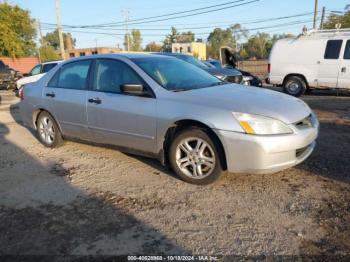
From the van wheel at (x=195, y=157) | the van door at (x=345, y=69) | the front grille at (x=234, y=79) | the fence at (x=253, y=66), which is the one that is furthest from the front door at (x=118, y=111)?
the fence at (x=253, y=66)

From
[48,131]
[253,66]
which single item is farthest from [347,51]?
[253,66]

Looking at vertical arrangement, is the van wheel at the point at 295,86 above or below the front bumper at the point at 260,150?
below

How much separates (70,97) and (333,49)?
970 cm

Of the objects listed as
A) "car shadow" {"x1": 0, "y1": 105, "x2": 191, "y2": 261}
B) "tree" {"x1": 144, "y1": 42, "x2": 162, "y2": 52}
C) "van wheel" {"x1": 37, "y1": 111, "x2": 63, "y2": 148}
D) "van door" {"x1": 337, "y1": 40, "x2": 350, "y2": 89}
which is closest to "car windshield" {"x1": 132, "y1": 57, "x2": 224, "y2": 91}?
"car shadow" {"x1": 0, "y1": 105, "x2": 191, "y2": 261}

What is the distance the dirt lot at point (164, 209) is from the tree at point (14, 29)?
110ft

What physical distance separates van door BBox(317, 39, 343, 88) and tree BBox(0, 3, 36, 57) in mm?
31343

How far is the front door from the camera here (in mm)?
4648

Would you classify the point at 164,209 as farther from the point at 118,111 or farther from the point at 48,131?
the point at 48,131

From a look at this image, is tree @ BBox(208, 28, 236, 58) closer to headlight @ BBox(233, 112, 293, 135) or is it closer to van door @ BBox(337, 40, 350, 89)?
van door @ BBox(337, 40, 350, 89)

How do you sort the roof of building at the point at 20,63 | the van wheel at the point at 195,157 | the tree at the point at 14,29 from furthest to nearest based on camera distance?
the roof of building at the point at 20,63
the tree at the point at 14,29
the van wheel at the point at 195,157

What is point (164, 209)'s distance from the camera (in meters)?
3.76

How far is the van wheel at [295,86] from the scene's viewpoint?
42.6 feet

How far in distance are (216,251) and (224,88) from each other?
2.47m

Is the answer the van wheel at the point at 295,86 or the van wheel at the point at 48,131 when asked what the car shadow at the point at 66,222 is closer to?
the van wheel at the point at 48,131
